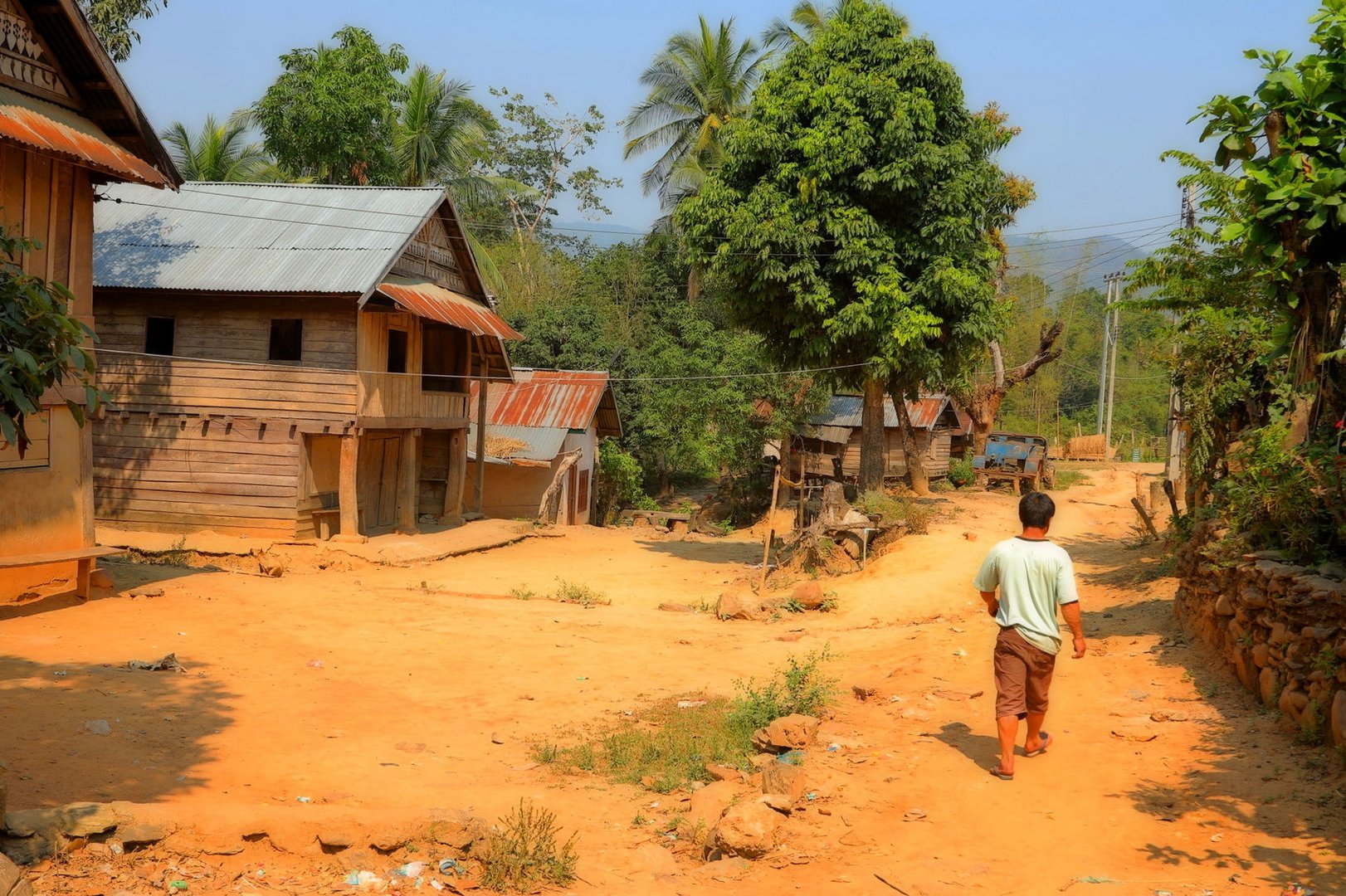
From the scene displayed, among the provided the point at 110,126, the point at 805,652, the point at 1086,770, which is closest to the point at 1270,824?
the point at 1086,770

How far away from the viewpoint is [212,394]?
19.1 metres

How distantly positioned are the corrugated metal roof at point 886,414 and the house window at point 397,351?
14.5 meters

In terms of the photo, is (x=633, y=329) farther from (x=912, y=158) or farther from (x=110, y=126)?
(x=110, y=126)

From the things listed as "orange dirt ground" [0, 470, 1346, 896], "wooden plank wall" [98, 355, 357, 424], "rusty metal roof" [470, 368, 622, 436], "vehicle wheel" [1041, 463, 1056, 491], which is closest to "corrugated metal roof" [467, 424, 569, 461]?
"rusty metal roof" [470, 368, 622, 436]

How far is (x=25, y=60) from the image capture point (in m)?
11.5

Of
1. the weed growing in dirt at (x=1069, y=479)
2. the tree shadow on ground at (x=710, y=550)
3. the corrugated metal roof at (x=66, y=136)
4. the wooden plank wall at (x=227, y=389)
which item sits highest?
the corrugated metal roof at (x=66, y=136)

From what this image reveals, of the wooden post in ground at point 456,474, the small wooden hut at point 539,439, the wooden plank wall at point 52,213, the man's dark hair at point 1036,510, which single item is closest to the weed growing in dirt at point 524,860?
the man's dark hair at point 1036,510

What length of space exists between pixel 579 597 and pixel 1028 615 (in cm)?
995

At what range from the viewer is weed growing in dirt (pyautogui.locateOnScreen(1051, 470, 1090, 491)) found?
29.8 metres

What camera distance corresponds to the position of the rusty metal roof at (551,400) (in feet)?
94.0

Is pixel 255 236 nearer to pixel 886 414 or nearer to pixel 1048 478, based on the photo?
pixel 886 414

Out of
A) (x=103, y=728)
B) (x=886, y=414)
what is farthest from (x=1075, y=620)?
(x=886, y=414)

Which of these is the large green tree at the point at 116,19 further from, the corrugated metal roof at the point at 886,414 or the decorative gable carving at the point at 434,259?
the corrugated metal roof at the point at 886,414

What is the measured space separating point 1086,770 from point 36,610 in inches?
426
